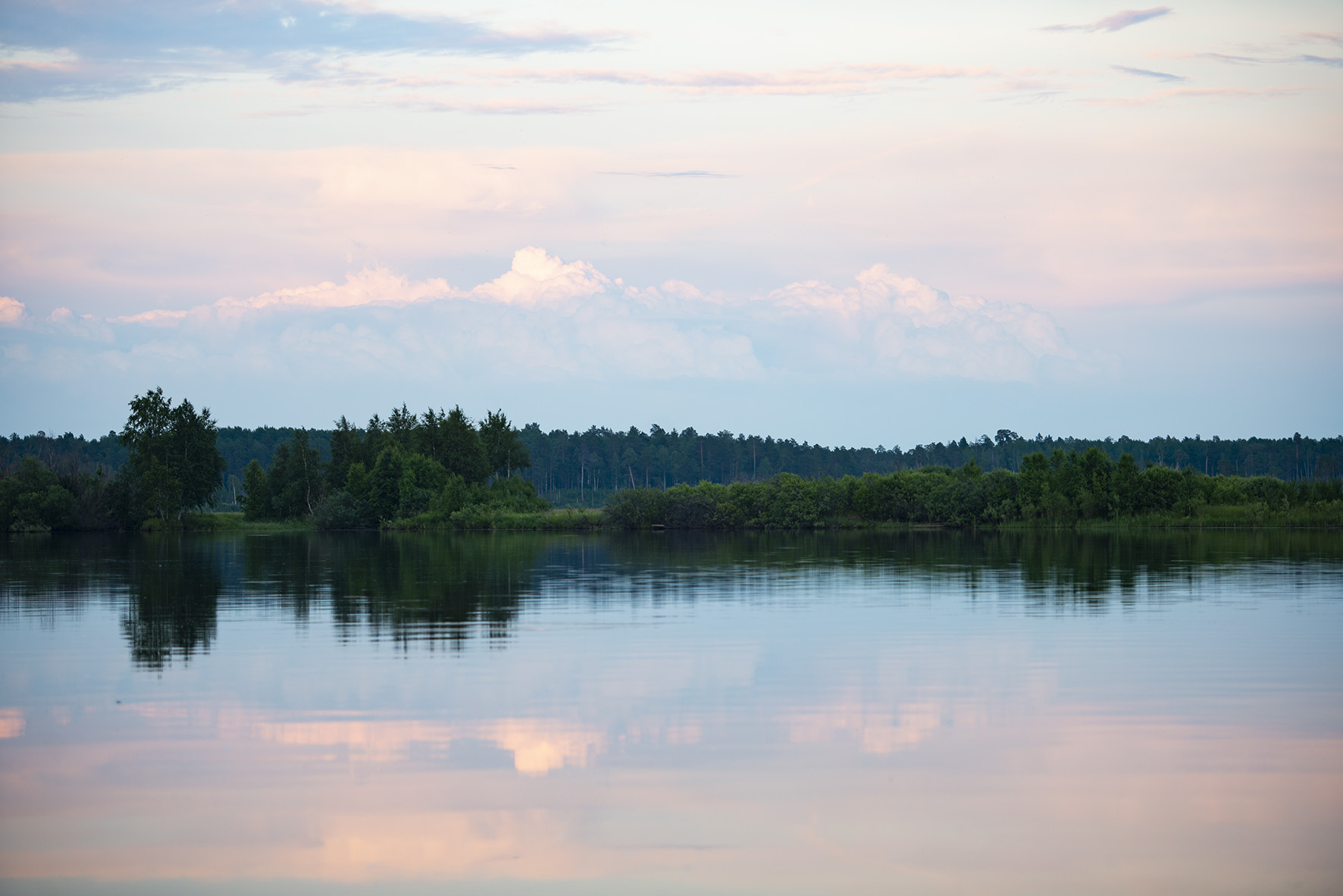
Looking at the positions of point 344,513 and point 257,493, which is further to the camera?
point 257,493

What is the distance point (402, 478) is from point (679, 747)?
105379mm

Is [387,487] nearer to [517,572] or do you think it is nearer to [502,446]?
[502,446]

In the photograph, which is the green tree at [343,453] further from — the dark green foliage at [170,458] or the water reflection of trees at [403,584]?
the water reflection of trees at [403,584]

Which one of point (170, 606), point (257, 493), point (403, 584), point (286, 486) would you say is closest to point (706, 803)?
point (170, 606)

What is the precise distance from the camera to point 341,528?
116438mm

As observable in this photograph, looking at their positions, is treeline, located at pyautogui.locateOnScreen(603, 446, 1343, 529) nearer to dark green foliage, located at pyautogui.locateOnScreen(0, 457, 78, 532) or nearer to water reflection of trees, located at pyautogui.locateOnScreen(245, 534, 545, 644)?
water reflection of trees, located at pyautogui.locateOnScreen(245, 534, 545, 644)

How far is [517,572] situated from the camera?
4456cm

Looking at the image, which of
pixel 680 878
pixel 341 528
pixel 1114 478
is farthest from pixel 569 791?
pixel 341 528

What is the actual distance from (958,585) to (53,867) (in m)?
27.9

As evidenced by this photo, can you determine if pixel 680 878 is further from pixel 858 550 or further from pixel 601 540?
pixel 601 540

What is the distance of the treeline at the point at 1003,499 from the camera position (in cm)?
8669

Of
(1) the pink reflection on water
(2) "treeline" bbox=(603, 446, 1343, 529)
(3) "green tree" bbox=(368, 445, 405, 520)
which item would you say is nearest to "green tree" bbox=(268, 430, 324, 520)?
(3) "green tree" bbox=(368, 445, 405, 520)

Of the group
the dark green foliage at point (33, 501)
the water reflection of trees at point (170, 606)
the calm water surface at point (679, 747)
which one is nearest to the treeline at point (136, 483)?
the dark green foliage at point (33, 501)

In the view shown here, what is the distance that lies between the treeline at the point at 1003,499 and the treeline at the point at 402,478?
16.1m
